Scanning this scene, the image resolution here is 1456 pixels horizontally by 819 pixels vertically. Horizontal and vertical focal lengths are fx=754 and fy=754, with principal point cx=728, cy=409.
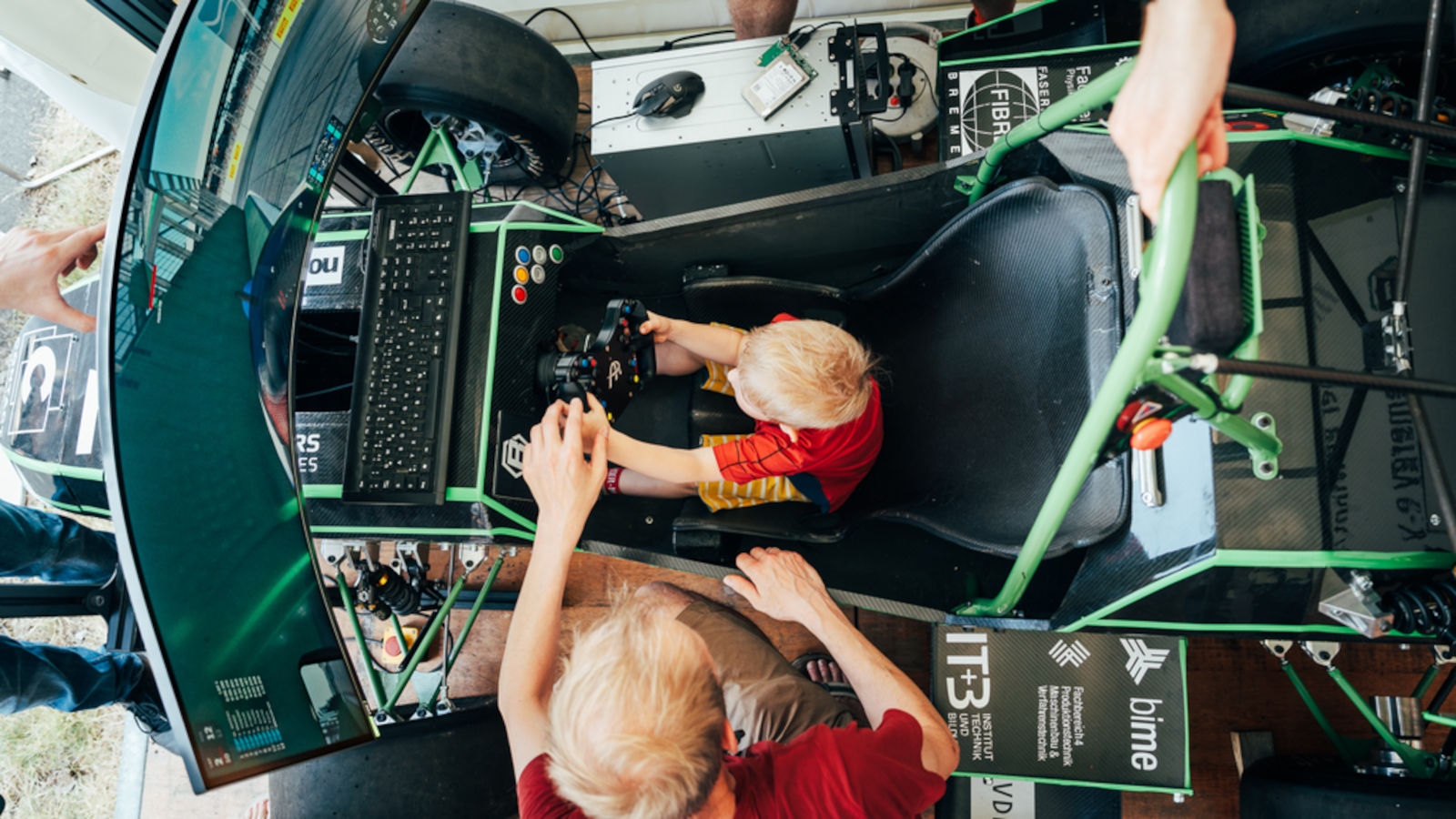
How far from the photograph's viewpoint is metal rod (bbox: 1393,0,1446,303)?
102 centimetres

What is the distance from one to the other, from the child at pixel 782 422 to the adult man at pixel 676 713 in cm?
14

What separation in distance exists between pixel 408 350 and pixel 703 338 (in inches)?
23.7

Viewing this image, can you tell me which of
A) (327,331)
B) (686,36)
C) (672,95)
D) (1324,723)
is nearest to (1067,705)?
(1324,723)

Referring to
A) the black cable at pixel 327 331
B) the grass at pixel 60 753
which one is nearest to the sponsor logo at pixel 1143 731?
the black cable at pixel 327 331

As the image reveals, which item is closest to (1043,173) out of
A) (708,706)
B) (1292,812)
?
(708,706)

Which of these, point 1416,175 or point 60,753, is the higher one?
point 1416,175

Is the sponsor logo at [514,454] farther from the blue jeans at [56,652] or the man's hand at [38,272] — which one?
the blue jeans at [56,652]

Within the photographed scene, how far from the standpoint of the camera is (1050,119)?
44.2 inches

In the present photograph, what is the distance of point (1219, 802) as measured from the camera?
1.79 metres

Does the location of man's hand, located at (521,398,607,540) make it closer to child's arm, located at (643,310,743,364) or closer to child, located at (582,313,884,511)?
child, located at (582,313,884,511)

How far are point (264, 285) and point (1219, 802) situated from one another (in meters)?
2.32

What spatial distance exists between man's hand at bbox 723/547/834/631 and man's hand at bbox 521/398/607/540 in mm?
357

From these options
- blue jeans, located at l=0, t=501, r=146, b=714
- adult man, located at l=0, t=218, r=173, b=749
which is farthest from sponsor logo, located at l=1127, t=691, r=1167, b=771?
blue jeans, located at l=0, t=501, r=146, b=714

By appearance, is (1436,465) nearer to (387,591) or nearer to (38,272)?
(387,591)
